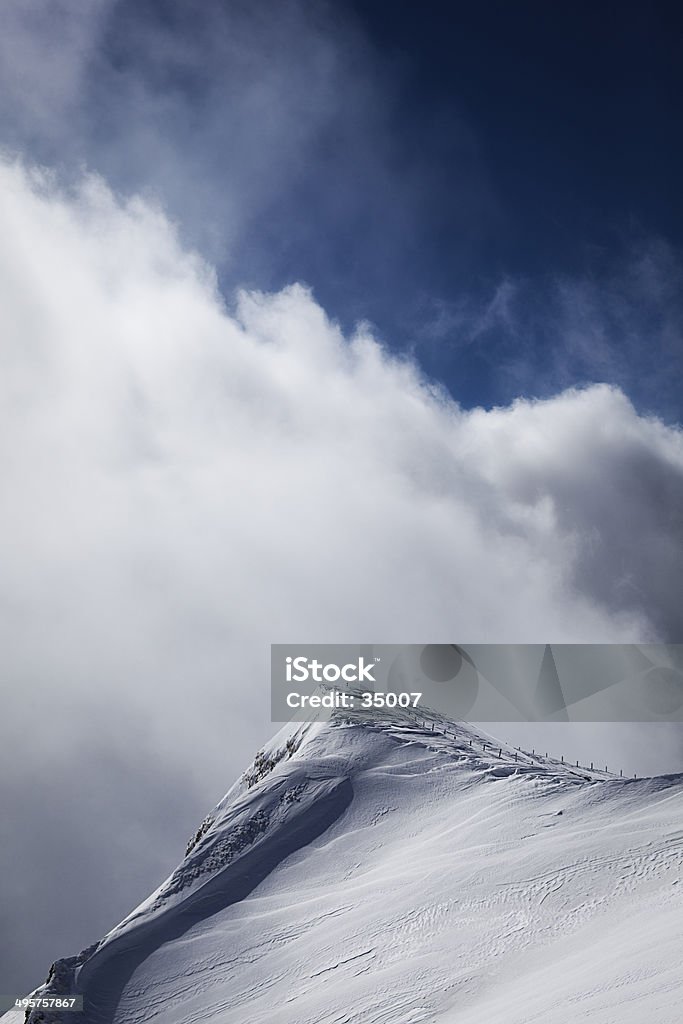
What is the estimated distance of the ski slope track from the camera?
91.0ft

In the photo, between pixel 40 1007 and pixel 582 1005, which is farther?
pixel 40 1007

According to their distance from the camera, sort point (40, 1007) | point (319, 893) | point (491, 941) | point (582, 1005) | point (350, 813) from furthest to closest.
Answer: point (350, 813) < point (319, 893) < point (40, 1007) < point (491, 941) < point (582, 1005)

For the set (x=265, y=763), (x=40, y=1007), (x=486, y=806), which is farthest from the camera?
(x=265, y=763)

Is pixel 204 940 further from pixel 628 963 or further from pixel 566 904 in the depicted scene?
pixel 628 963

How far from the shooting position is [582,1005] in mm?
22531

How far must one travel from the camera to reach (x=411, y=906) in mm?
37250

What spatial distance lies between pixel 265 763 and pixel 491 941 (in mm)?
37716

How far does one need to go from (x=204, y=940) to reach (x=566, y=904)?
821 inches

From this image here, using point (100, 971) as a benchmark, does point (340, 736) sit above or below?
above

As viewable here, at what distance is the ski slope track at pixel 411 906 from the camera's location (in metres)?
27.8

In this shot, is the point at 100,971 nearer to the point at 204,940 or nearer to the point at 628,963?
the point at 204,940

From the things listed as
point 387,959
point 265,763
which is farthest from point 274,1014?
point 265,763

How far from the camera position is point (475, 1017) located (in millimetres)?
26047

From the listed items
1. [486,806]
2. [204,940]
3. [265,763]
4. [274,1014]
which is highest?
[265,763]
